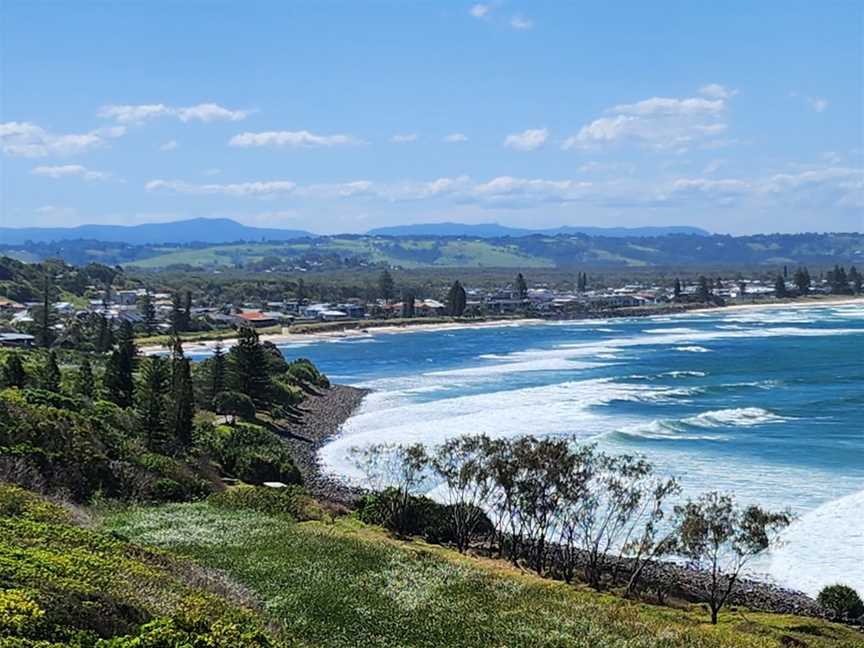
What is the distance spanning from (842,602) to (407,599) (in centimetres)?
1463

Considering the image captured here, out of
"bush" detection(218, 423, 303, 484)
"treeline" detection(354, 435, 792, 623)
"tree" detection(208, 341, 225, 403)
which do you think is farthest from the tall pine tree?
"tree" detection(208, 341, 225, 403)

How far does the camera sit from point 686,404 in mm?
63062

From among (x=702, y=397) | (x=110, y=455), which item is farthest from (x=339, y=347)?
(x=110, y=455)

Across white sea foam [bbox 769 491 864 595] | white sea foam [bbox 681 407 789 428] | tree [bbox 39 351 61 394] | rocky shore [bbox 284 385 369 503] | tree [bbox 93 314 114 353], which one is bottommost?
rocky shore [bbox 284 385 369 503]

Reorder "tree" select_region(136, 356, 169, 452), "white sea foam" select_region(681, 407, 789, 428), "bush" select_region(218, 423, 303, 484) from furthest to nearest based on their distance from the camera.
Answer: "white sea foam" select_region(681, 407, 789, 428)
"bush" select_region(218, 423, 303, 484)
"tree" select_region(136, 356, 169, 452)

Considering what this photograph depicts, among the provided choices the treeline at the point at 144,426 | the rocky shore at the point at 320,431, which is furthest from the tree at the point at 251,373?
the rocky shore at the point at 320,431

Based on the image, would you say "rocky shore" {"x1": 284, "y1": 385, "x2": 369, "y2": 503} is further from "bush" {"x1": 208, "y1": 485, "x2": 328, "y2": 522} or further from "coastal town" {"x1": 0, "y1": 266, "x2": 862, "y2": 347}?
"coastal town" {"x1": 0, "y1": 266, "x2": 862, "y2": 347}

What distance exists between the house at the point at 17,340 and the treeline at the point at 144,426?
16.3m

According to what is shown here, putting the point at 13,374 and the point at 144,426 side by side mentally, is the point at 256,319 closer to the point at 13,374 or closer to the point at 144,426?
the point at 13,374

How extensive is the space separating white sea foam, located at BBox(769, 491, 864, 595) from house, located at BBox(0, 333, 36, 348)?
240 feet

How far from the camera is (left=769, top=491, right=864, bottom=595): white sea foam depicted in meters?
30.3

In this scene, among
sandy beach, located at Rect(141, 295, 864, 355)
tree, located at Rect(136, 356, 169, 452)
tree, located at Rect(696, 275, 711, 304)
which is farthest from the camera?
tree, located at Rect(696, 275, 711, 304)

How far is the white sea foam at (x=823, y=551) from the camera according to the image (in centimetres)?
3033

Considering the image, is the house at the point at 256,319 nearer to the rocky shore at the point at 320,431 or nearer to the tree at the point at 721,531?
the rocky shore at the point at 320,431
